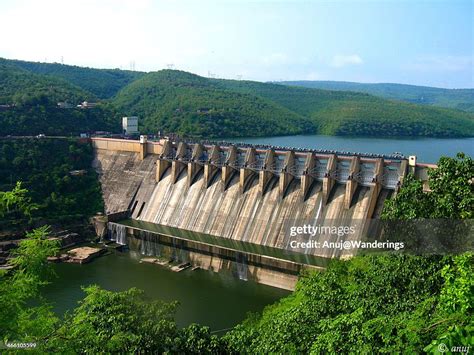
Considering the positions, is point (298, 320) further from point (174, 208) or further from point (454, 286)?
point (174, 208)

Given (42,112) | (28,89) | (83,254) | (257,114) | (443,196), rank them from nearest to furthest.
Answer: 1. (443,196)
2. (83,254)
3. (42,112)
4. (28,89)
5. (257,114)

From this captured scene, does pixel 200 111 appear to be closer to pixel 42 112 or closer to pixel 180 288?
pixel 42 112

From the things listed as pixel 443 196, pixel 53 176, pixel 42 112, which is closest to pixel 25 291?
pixel 443 196

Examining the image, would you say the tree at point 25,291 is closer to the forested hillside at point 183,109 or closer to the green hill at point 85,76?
the forested hillside at point 183,109

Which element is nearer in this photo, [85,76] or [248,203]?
[248,203]

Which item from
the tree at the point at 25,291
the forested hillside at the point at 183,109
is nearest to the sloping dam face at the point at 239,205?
the forested hillside at the point at 183,109

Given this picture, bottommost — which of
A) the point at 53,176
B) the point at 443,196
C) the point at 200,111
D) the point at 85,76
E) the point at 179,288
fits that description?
the point at 179,288

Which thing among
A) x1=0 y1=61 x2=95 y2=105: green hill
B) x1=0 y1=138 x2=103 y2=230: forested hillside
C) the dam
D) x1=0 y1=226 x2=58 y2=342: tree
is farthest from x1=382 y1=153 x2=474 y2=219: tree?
x1=0 y1=61 x2=95 y2=105: green hill
